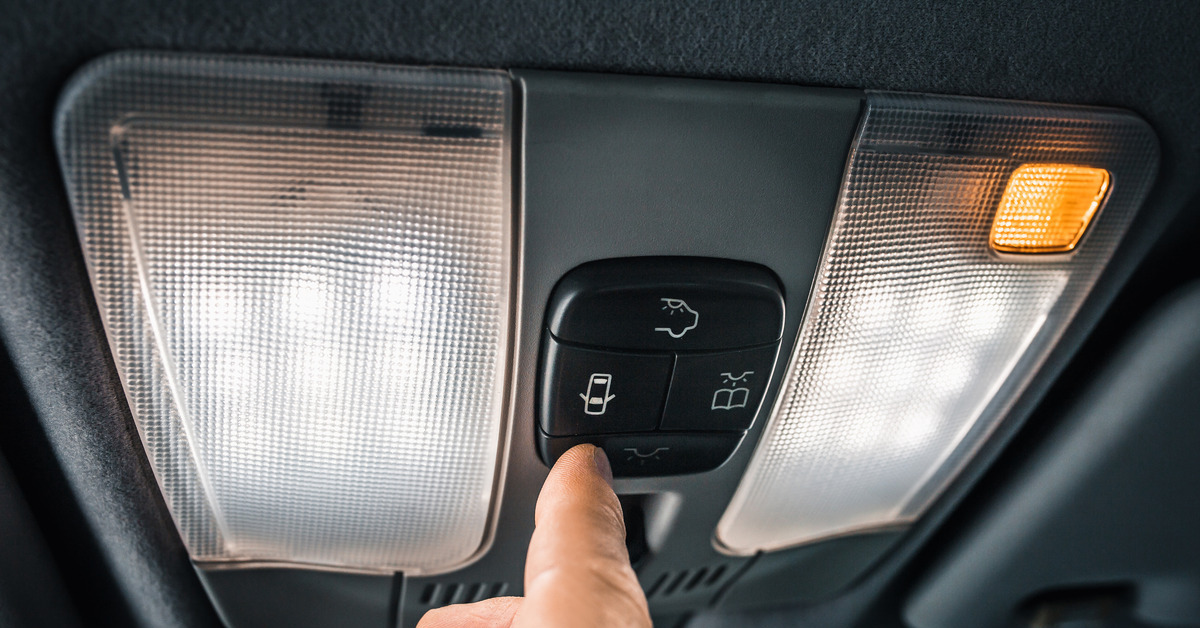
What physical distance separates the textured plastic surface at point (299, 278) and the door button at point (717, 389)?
12cm

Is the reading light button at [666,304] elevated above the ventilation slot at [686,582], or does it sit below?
above

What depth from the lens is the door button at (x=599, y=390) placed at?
46 centimetres

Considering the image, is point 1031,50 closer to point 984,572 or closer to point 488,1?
point 488,1

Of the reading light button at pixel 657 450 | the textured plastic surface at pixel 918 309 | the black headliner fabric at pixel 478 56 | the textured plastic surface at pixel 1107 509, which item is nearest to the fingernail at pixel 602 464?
the reading light button at pixel 657 450

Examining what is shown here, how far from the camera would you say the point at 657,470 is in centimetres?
54

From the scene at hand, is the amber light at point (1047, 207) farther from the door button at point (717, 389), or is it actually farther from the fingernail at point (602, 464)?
the fingernail at point (602, 464)

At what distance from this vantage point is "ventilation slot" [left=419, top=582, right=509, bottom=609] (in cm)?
61

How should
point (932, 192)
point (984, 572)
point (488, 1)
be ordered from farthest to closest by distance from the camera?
point (984, 572)
point (932, 192)
point (488, 1)

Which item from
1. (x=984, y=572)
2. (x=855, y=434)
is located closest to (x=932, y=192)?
(x=855, y=434)

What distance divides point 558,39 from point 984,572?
28.2 inches

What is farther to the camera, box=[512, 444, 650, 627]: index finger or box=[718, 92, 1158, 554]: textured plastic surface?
box=[718, 92, 1158, 554]: textured plastic surface

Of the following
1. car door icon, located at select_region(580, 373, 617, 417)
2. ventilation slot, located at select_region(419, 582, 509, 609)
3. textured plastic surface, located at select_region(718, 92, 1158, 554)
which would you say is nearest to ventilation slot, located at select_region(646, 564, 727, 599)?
textured plastic surface, located at select_region(718, 92, 1158, 554)

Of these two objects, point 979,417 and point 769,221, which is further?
point 979,417

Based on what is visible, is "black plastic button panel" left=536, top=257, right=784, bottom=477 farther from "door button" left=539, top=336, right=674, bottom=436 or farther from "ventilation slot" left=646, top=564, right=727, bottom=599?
"ventilation slot" left=646, top=564, right=727, bottom=599
